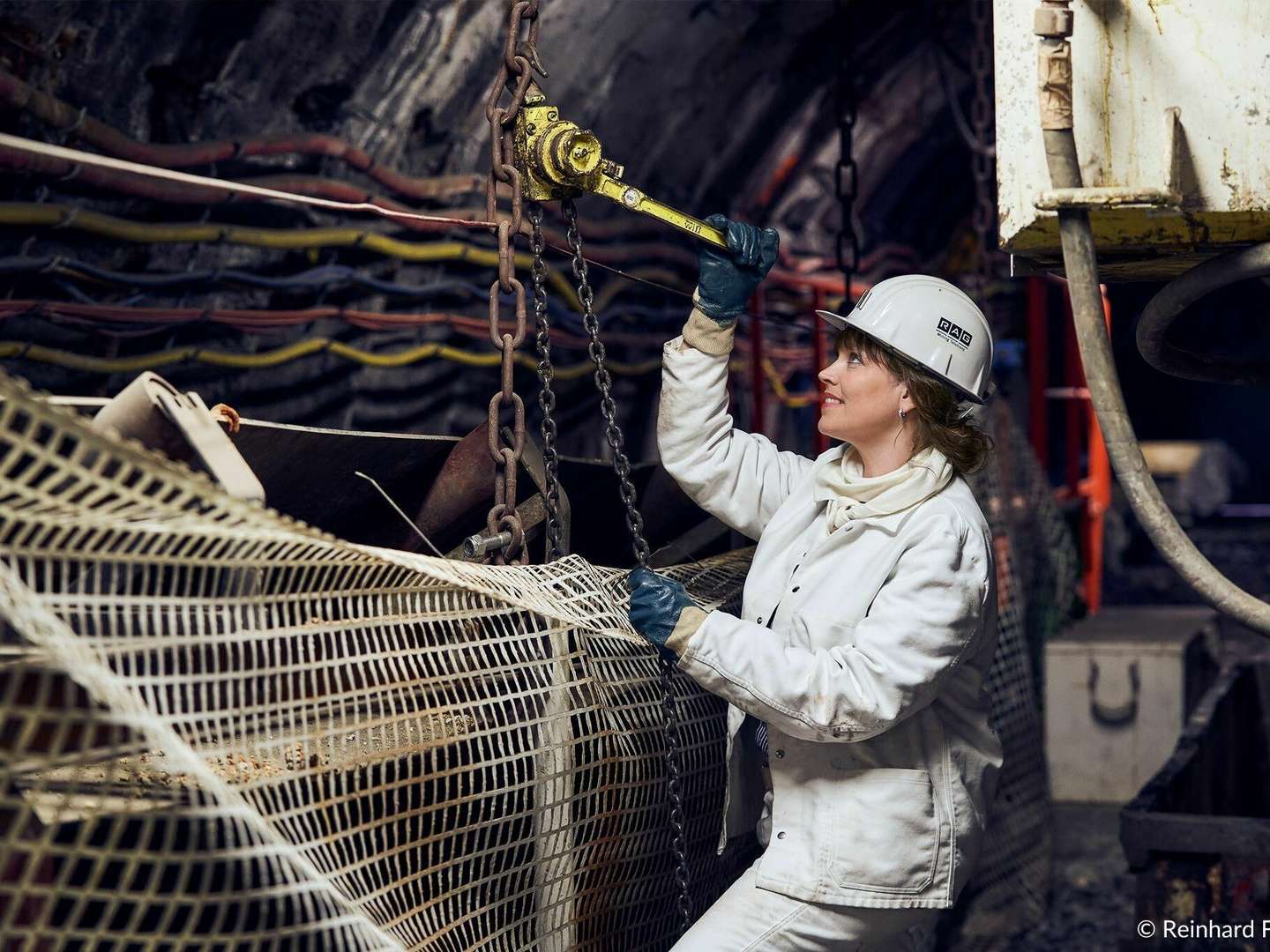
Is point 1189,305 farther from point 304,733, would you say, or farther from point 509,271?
point 304,733

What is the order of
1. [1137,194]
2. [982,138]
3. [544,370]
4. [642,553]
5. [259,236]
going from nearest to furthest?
1. [1137,194]
2. [642,553]
3. [544,370]
4. [259,236]
5. [982,138]

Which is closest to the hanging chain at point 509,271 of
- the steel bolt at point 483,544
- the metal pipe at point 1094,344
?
the steel bolt at point 483,544

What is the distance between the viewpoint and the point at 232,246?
439cm

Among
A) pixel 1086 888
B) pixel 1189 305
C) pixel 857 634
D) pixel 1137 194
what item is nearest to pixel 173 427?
pixel 857 634

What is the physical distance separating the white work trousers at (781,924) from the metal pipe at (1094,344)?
0.84 m

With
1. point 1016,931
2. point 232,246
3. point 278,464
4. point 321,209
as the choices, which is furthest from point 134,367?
point 1016,931

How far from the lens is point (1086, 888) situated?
17.0 feet

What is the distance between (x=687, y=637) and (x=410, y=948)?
0.75 metres

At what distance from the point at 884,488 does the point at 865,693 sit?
47 centimetres

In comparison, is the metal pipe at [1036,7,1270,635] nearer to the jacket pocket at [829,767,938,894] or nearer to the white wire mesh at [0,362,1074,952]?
the jacket pocket at [829,767,938,894]

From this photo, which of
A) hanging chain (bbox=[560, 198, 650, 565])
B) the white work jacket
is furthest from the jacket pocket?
hanging chain (bbox=[560, 198, 650, 565])

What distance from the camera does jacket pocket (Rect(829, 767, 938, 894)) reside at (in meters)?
2.58

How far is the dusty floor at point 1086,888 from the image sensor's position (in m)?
4.67

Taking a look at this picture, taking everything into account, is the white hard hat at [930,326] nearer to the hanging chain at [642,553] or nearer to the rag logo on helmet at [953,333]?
the rag logo on helmet at [953,333]
